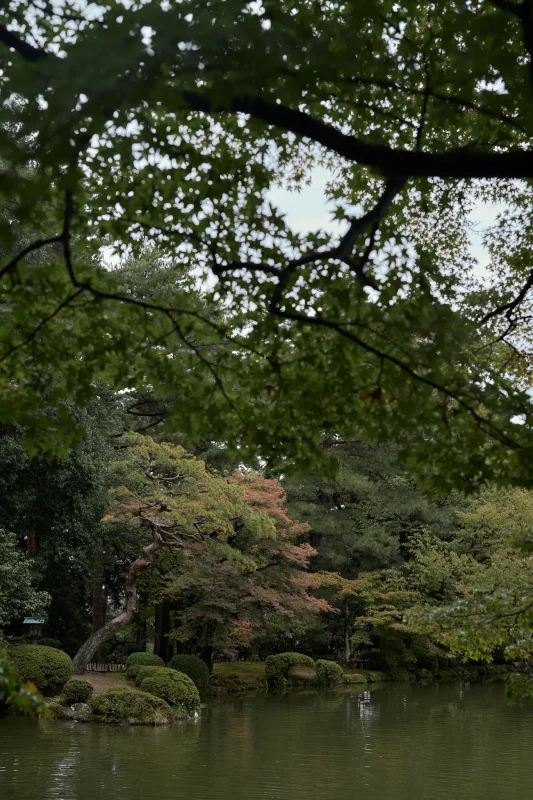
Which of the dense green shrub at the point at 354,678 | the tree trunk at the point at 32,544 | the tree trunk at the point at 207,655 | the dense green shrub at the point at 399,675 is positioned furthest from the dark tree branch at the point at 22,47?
the dense green shrub at the point at 399,675

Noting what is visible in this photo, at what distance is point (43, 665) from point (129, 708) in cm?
273

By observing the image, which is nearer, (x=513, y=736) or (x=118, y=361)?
(x=118, y=361)

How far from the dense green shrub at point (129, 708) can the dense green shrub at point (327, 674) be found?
33.2 feet

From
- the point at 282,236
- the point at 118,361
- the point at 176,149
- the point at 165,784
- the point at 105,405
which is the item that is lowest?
the point at 165,784

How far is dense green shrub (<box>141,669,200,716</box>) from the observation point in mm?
17078

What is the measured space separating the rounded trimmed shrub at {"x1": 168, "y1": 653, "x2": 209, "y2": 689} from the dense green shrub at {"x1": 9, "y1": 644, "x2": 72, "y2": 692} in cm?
392

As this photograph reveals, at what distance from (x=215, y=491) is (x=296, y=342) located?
14.8m

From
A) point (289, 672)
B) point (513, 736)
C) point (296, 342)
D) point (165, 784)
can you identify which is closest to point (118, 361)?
point (296, 342)

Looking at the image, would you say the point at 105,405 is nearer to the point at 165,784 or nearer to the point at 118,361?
the point at 165,784

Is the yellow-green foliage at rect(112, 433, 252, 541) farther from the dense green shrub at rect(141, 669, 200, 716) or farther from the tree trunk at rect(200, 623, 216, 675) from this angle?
the tree trunk at rect(200, 623, 216, 675)

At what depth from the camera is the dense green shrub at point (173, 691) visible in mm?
17078

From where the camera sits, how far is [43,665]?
17344 millimetres

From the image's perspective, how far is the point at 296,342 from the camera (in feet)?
14.2

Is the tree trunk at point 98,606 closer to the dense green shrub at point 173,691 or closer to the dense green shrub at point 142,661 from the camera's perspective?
the dense green shrub at point 142,661
